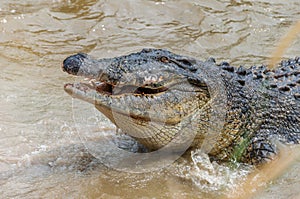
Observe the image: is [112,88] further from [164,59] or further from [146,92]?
[164,59]

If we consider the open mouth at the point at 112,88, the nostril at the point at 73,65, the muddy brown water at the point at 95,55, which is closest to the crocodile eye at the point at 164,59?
the open mouth at the point at 112,88

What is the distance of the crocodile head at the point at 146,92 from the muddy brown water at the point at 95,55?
379 mm

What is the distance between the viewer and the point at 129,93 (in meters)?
3.63

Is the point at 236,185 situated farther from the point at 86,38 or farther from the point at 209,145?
the point at 86,38

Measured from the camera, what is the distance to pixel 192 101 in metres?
3.92

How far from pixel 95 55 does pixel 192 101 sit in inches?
109

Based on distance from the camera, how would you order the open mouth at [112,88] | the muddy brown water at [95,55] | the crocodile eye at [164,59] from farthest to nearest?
the crocodile eye at [164,59] < the muddy brown water at [95,55] < the open mouth at [112,88]

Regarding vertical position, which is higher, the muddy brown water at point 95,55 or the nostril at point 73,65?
the nostril at point 73,65

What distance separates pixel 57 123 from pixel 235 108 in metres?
1.70

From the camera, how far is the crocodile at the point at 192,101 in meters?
3.60

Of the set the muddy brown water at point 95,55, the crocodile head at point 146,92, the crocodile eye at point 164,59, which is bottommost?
the muddy brown water at point 95,55


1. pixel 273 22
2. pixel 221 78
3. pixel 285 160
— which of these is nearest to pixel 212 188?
pixel 285 160

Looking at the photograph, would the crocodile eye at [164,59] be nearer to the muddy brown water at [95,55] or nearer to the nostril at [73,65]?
the nostril at [73,65]

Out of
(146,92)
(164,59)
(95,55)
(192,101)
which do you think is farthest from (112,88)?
(95,55)
